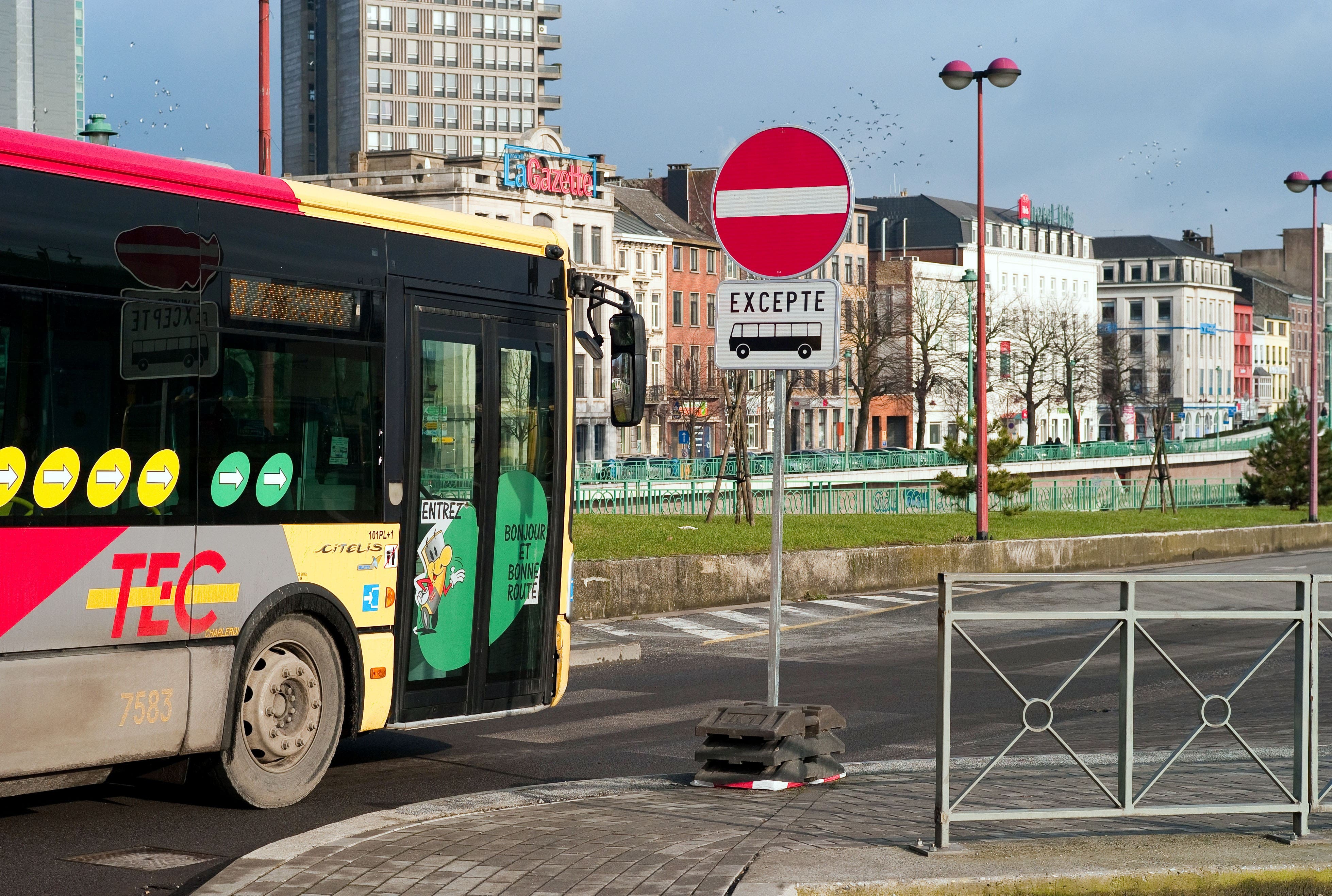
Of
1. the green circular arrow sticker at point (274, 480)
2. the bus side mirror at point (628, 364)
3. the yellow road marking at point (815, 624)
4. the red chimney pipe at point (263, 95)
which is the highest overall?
the red chimney pipe at point (263, 95)

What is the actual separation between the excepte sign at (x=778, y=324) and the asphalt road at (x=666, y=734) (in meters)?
1.76

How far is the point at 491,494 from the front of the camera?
9688 millimetres

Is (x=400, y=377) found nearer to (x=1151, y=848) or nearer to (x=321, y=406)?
(x=321, y=406)

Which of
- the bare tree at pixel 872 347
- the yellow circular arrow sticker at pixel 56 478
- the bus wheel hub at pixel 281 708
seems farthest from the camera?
the bare tree at pixel 872 347

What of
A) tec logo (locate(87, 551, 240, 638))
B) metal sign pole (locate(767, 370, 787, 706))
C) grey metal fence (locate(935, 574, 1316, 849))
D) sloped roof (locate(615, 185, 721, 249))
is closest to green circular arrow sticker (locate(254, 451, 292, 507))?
tec logo (locate(87, 551, 240, 638))

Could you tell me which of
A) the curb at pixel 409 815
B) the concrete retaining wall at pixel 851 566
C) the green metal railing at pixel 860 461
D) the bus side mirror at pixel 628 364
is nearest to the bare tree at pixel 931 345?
the green metal railing at pixel 860 461

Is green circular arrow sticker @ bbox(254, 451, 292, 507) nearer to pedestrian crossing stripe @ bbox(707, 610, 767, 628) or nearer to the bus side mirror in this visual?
the bus side mirror

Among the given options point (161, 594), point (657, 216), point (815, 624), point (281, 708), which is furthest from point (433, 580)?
point (657, 216)

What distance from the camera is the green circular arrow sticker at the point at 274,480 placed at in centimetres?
816

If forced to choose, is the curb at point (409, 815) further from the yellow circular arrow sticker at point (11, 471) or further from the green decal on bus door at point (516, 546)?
the yellow circular arrow sticker at point (11, 471)

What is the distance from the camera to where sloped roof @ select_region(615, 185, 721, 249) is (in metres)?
96.3

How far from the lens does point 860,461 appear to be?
69.0 meters

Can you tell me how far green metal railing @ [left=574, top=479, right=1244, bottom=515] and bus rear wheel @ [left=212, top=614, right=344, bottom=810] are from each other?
9667 mm

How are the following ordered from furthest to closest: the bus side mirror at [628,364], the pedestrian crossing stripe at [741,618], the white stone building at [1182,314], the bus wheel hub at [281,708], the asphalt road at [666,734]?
the white stone building at [1182,314], the pedestrian crossing stripe at [741,618], the bus side mirror at [628,364], the bus wheel hub at [281,708], the asphalt road at [666,734]
